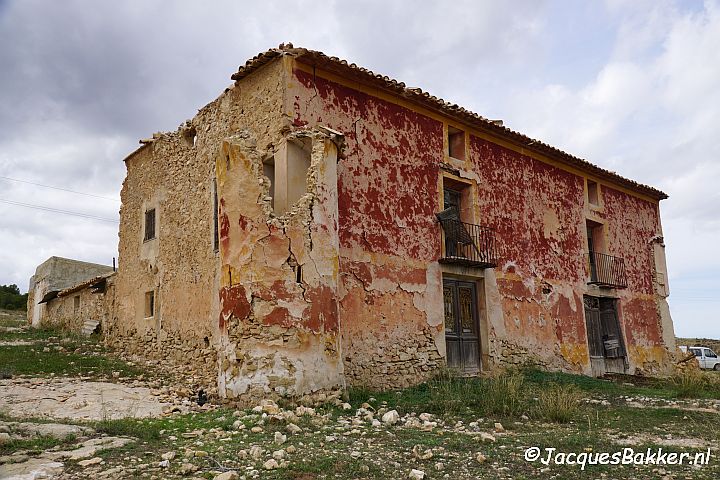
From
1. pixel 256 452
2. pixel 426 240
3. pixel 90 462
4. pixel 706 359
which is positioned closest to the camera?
pixel 90 462

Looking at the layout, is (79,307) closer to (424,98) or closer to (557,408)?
(424,98)

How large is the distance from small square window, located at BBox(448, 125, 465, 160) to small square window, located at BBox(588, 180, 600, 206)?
6.42m

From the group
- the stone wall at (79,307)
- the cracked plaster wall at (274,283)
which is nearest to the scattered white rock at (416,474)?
the cracked plaster wall at (274,283)

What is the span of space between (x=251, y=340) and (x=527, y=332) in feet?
28.3

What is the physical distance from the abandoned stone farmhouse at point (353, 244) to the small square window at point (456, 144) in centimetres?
4

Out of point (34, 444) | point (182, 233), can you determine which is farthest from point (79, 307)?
point (34, 444)

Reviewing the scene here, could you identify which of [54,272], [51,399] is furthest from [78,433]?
[54,272]

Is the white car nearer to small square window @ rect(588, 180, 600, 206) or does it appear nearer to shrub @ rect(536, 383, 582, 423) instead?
small square window @ rect(588, 180, 600, 206)

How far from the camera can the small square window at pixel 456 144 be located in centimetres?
1422

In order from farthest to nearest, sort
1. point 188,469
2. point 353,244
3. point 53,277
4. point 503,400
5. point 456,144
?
1. point 53,277
2. point 456,144
3. point 353,244
4. point 503,400
5. point 188,469

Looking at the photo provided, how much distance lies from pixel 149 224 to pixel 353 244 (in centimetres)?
679

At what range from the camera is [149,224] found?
49.6ft

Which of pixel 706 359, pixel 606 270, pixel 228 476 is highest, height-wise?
pixel 606 270

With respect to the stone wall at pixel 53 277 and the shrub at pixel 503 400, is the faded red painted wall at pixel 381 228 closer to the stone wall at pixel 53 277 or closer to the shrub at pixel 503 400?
the shrub at pixel 503 400
